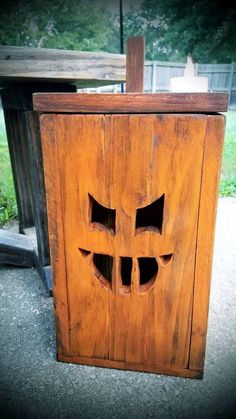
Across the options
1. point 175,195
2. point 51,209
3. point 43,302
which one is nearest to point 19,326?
point 43,302

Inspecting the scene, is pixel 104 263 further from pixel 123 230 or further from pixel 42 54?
pixel 42 54

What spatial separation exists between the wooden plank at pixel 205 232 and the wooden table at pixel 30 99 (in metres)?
0.73

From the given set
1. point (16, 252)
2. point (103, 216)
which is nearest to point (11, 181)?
point (16, 252)

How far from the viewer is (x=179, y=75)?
12297mm

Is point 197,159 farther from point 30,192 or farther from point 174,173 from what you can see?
point 30,192

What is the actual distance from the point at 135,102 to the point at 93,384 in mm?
1050

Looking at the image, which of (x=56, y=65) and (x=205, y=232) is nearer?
(x=205, y=232)

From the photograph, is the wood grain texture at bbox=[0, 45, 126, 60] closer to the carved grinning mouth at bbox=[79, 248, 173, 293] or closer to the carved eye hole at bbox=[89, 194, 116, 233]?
the carved eye hole at bbox=[89, 194, 116, 233]

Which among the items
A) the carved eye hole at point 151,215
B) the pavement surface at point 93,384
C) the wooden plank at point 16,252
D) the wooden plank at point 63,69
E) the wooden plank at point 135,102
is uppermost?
the wooden plank at point 63,69

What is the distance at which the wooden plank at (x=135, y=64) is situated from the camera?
112 cm

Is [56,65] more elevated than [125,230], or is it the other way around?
[56,65]

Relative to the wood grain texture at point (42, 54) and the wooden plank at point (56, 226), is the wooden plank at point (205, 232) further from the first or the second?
the wood grain texture at point (42, 54)

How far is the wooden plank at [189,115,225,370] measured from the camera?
0.99 m

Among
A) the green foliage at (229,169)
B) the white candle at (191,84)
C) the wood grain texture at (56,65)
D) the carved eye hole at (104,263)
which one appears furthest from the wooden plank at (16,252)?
the green foliage at (229,169)
